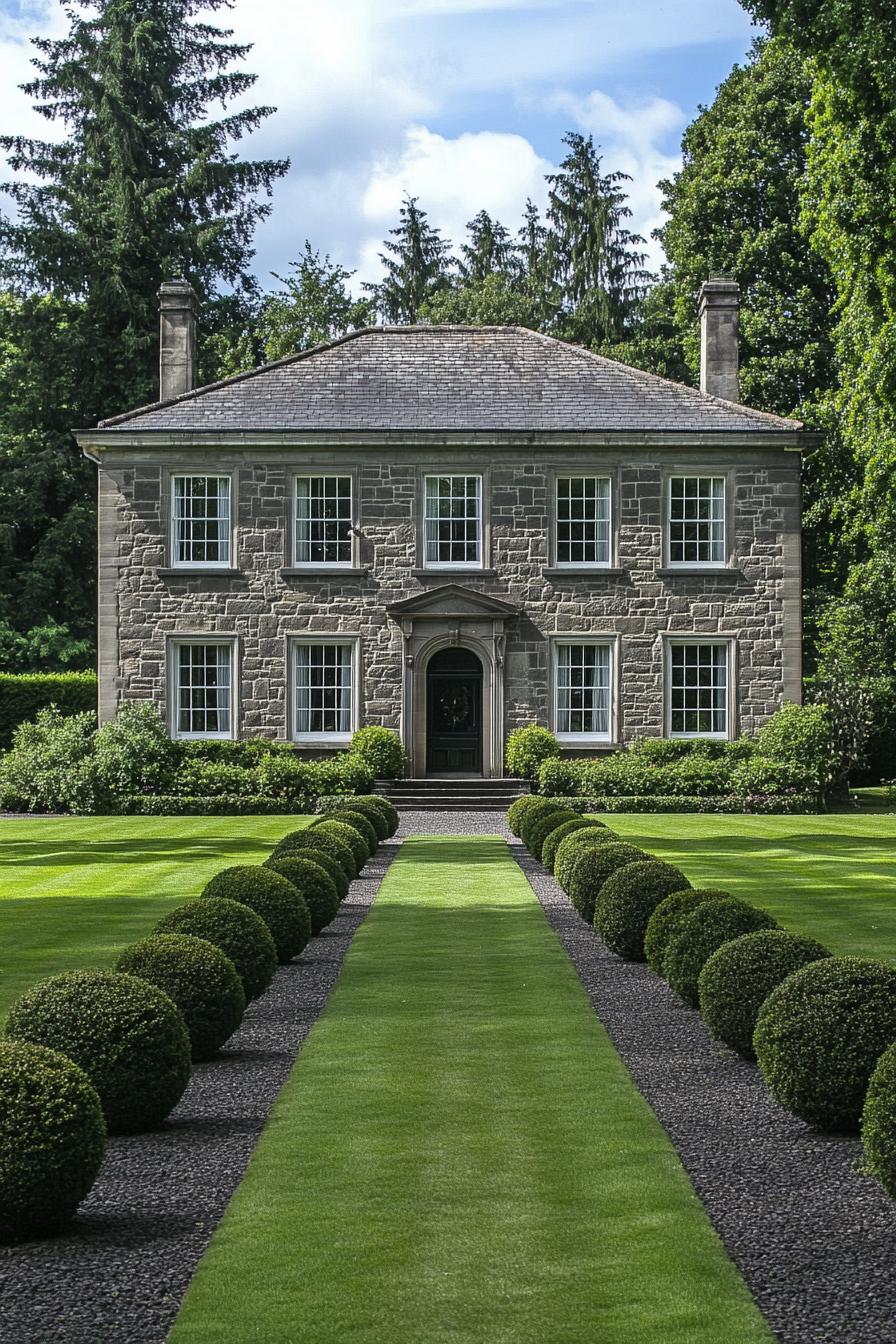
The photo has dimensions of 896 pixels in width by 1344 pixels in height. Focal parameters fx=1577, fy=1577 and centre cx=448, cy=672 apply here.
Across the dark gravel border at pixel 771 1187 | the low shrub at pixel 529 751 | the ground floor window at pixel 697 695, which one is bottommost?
the dark gravel border at pixel 771 1187

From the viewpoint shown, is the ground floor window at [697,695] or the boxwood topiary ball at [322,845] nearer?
the boxwood topiary ball at [322,845]

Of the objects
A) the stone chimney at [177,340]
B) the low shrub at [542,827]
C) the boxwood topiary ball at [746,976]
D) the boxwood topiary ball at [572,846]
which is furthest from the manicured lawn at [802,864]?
the stone chimney at [177,340]

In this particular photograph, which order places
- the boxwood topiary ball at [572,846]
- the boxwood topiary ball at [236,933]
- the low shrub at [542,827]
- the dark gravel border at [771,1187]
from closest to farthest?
the dark gravel border at [771,1187] < the boxwood topiary ball at [236,933] < the boxwood topiary ball at [572,846] < the low shrub at [542,827]

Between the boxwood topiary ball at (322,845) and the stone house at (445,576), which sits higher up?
the stone house at (445,576)

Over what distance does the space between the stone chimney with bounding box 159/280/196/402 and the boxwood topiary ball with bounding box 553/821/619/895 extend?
67.5 feet

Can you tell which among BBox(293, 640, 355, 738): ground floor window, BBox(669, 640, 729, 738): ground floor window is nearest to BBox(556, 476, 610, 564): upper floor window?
BBox(669, 640, 729, 738): ground floor window

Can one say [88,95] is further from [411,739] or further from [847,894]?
[847,894]

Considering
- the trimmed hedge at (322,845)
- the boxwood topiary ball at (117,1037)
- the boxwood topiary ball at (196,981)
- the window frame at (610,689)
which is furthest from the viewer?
the window frame at (610,689)

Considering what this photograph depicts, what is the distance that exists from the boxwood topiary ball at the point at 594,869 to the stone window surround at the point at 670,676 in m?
17.4

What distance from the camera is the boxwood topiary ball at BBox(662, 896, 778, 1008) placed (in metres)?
10.0

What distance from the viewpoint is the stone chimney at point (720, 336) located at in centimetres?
3362

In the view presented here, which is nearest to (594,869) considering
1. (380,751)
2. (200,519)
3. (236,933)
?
(236,933)

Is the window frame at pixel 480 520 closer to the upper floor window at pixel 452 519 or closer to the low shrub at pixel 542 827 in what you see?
the upper floor window at pixel 452 519

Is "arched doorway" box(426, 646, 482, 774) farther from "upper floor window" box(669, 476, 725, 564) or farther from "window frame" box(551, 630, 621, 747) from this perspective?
"upper floor window" box(669, 476, 725, 564)
